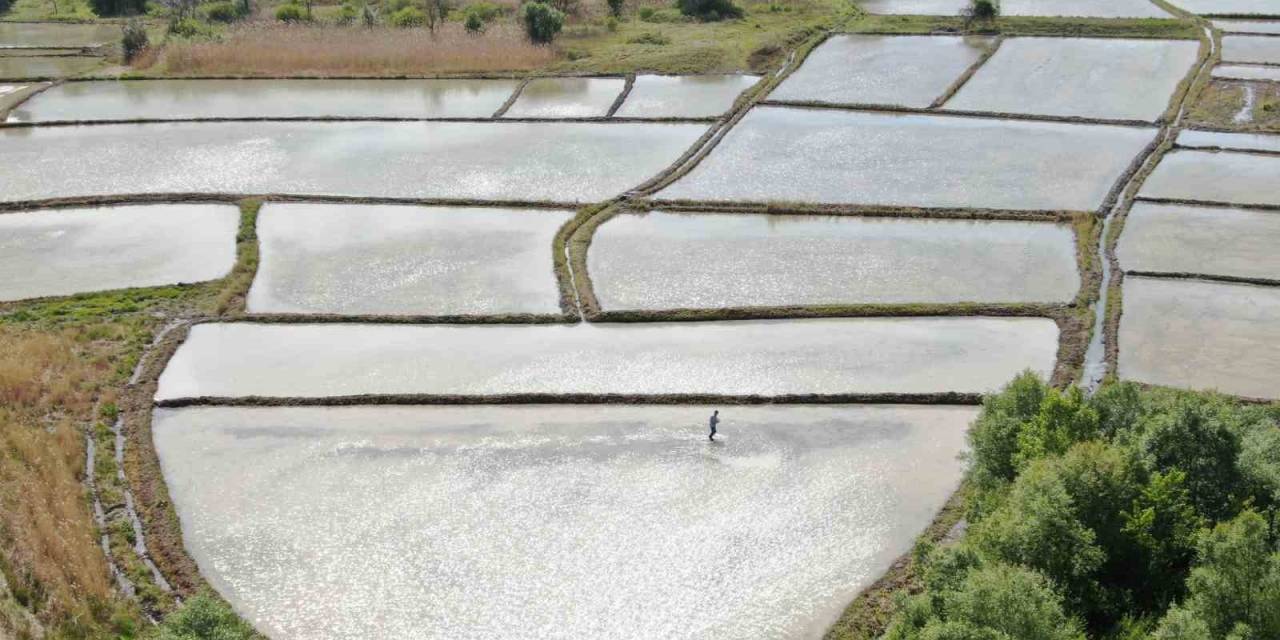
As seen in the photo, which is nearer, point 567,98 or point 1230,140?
point 1230,140

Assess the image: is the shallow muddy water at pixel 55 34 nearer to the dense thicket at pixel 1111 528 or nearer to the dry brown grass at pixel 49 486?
the dry brown grass at pixel 49 486

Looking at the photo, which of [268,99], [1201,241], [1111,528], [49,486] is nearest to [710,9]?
[268,99]

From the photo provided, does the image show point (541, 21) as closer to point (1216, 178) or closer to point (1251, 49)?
point (1216, 178)

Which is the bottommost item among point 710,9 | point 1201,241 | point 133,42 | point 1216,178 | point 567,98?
point 1201,241

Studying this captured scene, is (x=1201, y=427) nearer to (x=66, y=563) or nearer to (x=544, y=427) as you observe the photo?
(x=544, y=427)

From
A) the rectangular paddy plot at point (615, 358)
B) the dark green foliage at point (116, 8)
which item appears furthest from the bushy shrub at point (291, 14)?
the rectangular paddy plot at point (615, 358)

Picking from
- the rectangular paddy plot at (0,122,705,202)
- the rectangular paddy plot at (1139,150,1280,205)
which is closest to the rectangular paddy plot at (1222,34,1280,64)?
the rectangular paddy plot at (1139,150,1280,205)

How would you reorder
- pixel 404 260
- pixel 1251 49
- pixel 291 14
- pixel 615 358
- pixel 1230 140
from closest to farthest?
1. pixel 615 358
2. pixel 404 260
3. pixel 1230 140
4. pixel 1251 49
5. pixel 291 14

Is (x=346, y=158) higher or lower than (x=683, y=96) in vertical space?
lower
